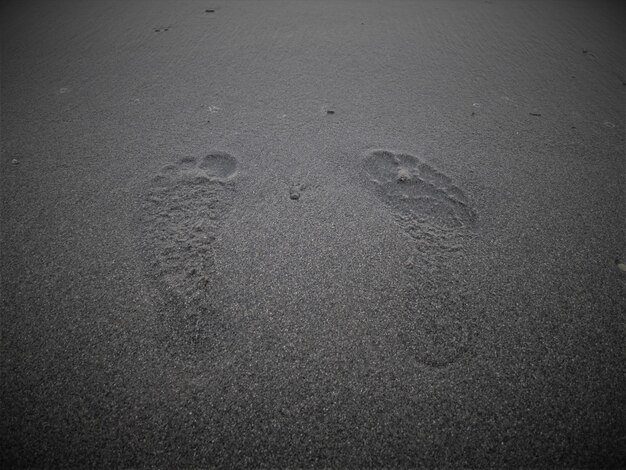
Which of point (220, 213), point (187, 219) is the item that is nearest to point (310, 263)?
point (220, 213)

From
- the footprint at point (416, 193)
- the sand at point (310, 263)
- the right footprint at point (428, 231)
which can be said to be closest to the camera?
the sand at point (310, 263)

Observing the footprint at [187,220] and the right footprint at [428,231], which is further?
the footprint at [187,220]

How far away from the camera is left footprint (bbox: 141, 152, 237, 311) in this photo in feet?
3.82

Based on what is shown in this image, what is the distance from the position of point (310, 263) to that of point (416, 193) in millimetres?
616

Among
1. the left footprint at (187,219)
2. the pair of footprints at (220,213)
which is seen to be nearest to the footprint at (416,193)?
the pair of footprints at (220,213)

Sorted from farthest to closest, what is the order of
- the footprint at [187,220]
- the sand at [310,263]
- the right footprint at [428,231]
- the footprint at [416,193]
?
the footprint at [416,193] → the footprint at [187,220] → the right footprint at [428,231] → the sand at [310,263]

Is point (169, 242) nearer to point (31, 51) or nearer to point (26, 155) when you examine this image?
point (26, 155)

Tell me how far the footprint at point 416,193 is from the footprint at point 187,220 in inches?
28.5

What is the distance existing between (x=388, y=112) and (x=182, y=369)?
1730 millimetres

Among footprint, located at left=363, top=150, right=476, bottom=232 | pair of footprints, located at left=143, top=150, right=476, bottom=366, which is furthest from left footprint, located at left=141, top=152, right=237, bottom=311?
footprint, located at left=363, top=150, right=476, bottom=232

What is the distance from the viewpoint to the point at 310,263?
1.22 meters

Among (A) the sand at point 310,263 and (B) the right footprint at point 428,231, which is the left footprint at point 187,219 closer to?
(A) the sand at point 310,263

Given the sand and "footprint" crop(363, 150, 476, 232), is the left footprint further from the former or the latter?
Result: "footprint" crop(363, 150, 476, 232)

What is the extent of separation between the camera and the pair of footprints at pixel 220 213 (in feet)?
3.49
